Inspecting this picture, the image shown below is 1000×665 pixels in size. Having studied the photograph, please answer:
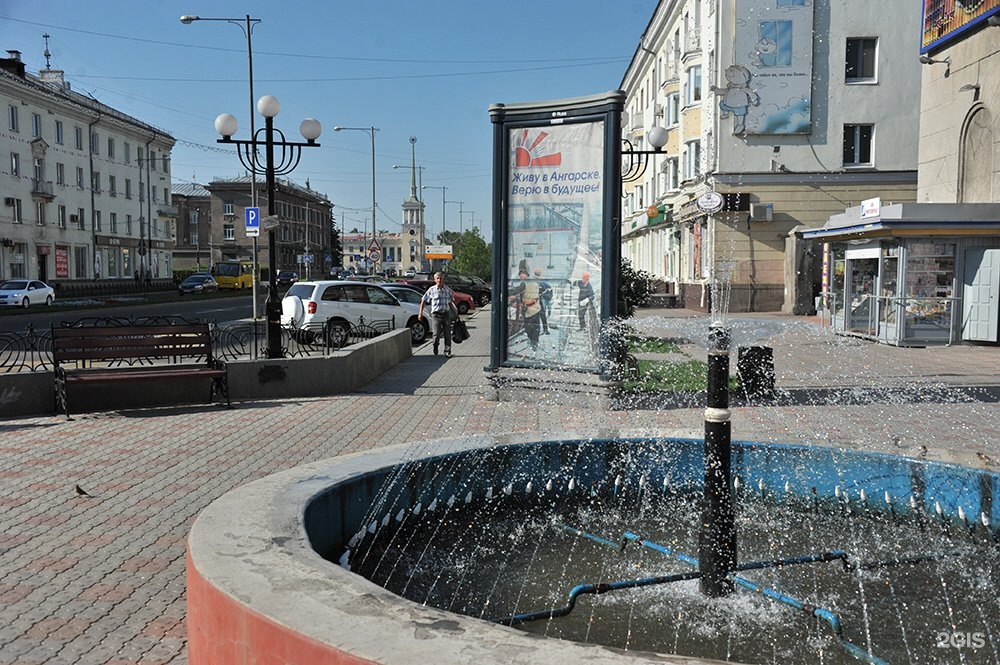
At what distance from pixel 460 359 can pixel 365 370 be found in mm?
4556

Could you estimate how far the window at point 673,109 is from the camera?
41156mm

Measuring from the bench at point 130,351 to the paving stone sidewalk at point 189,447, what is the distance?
0.44 m

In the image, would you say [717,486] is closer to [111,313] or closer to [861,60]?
[861,60]

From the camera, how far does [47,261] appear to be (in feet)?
198

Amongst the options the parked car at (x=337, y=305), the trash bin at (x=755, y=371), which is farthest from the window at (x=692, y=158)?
the trash bin at (x=755, y=371)

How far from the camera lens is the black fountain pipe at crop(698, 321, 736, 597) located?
4.05 meters

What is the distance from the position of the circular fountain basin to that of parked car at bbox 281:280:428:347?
14.5 meters

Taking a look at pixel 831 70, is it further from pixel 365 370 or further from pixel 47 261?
pixel 47 261

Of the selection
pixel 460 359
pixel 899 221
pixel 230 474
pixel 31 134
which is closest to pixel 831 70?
pixel 899 221

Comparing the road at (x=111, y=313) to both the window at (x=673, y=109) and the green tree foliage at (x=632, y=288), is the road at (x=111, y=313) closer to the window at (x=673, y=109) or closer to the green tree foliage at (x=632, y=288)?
the green tree foliage at (x=632, y=288)

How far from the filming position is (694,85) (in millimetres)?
36781

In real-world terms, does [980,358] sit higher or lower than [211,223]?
lower

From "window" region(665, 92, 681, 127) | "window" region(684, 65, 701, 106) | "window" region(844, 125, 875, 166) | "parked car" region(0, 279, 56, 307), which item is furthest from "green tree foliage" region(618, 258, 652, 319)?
"parked car" region(0, 279, 56, 307)

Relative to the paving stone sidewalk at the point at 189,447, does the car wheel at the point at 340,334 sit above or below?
above
